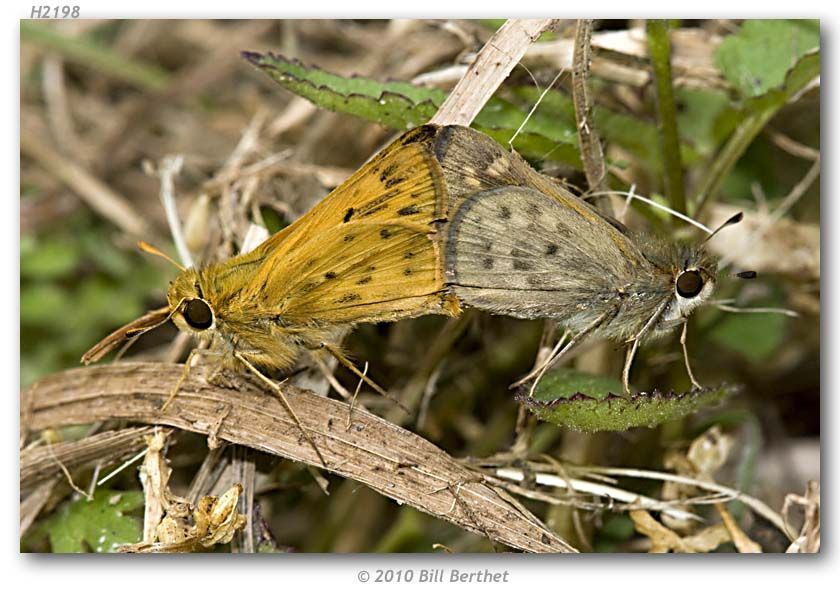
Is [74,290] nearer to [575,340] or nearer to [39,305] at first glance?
[39,305]

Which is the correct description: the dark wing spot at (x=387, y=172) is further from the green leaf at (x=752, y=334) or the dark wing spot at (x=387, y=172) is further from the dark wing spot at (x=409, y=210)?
the green leaf at (x=752, y=334)

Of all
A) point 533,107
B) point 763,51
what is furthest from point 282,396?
point 763,51

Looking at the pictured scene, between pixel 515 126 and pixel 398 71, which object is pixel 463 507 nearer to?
pixel 515 126

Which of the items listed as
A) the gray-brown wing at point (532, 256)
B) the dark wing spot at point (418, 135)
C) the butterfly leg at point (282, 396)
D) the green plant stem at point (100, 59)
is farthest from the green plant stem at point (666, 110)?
the green plant stem at point (100, 59)

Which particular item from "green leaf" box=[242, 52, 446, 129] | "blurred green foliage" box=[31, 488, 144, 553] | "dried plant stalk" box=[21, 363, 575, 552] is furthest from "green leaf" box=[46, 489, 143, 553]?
"green leaf" box=[242, 52, 446, 129]

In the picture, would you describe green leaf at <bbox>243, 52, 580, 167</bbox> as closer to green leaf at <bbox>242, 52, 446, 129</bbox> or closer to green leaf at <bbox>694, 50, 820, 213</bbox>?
green leaf at <bbox>242, 52, 446, 129</bbox>
